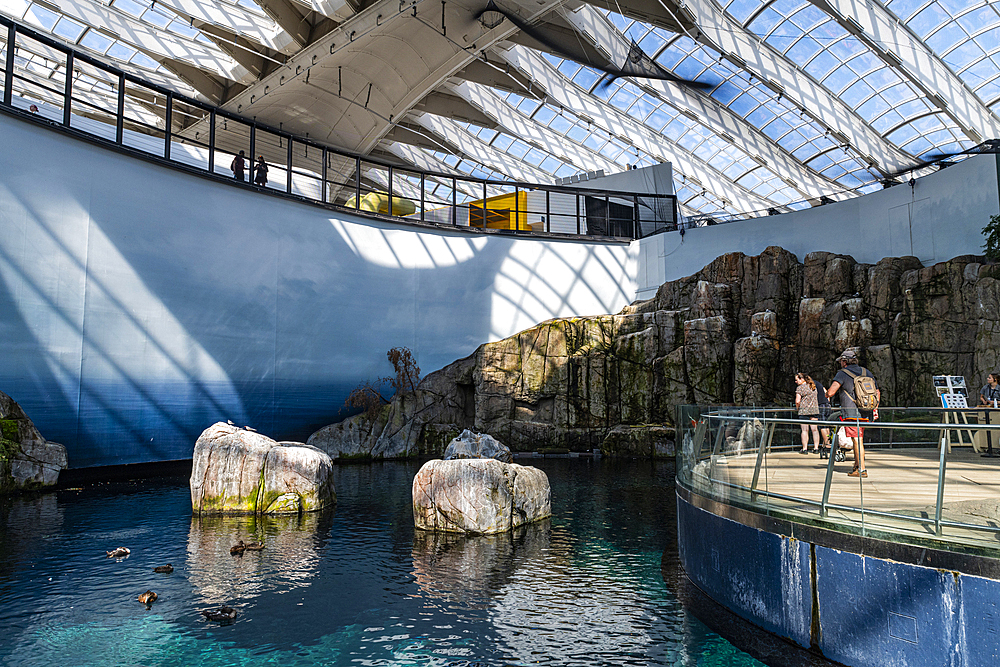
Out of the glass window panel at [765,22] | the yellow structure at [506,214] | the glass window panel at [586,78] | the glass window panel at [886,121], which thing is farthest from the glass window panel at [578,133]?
the glass window panel at [886,121]

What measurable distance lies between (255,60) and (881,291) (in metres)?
27.5

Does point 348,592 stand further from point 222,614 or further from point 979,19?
point 979,19

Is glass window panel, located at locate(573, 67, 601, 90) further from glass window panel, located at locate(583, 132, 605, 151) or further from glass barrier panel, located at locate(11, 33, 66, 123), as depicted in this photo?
glass barrier panel, located at locate(11, 33, 66, 123)

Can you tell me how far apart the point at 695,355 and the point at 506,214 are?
416 inches

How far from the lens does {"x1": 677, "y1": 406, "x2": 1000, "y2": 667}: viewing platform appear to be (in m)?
4.54

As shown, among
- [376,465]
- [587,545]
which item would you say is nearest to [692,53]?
[376,465]

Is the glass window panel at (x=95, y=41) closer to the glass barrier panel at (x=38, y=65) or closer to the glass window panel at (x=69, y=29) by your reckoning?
the glass window panel at (x=69, y=29)

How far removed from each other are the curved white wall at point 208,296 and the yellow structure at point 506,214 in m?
2.30

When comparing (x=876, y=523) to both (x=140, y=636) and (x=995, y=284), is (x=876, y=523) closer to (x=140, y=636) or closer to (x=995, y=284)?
(x=140, y=636)

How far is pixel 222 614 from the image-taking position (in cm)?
638

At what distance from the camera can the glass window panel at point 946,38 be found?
824 inches

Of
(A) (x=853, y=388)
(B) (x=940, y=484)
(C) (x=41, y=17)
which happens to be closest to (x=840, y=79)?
(A) (x=853, y=388)

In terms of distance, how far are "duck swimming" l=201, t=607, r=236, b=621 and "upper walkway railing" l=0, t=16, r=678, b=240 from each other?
12969 mm

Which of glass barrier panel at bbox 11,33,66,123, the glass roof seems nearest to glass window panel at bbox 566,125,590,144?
the glass roof
